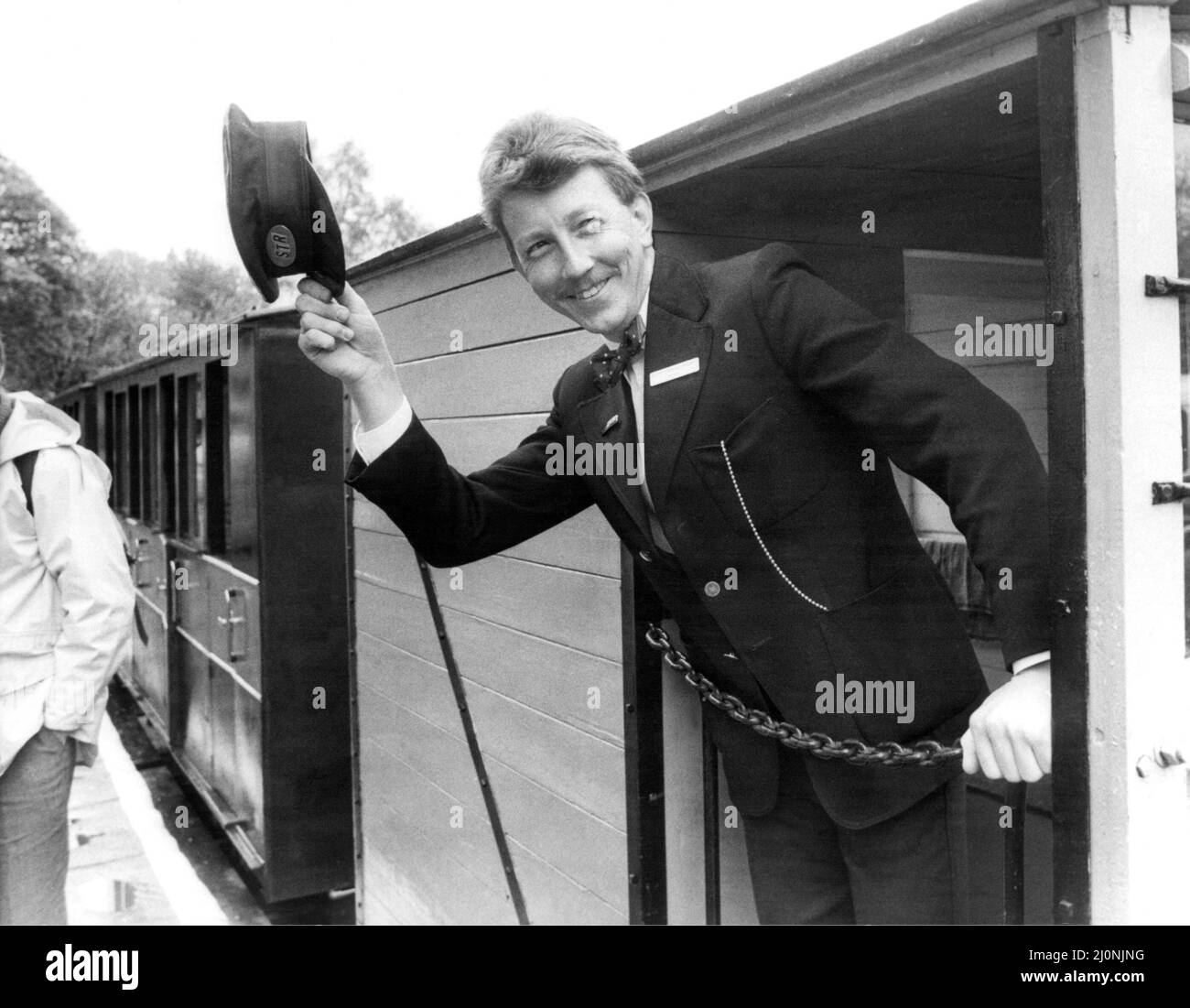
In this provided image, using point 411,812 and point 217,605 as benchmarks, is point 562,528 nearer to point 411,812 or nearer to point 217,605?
point 411,812

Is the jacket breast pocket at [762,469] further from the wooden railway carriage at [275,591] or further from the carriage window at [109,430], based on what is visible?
the carriage window at [109,430]

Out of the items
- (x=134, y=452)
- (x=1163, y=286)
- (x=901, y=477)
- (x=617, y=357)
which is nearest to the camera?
(x=1163, y=286)

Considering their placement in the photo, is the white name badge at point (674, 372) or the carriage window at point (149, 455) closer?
the white name badge at point (674, 372)

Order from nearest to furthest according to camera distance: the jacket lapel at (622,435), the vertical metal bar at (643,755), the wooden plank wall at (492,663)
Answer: the jacket lapel at (622,435), the vertical metal bar at (643,755), the wooden plank wall at (492,663)

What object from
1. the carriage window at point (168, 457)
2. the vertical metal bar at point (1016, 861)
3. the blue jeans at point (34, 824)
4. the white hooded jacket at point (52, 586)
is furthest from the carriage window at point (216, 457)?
the vertical metal bar at point (1016, 861)

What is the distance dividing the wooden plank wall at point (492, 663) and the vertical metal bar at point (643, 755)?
3 cm

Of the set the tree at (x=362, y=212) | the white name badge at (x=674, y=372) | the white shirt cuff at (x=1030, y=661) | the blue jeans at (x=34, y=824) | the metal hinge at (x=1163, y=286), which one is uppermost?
the tree at (x=362, y=212)

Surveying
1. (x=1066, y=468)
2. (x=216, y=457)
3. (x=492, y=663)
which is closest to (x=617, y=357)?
(x=1066, y=468)

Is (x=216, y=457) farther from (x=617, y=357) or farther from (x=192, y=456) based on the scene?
(x=617, y=357)

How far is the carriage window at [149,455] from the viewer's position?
4688 mm

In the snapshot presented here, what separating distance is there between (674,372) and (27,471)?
133cm

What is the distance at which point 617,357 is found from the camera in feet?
5.65

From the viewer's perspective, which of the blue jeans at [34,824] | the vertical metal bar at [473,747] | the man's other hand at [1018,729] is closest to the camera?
the man's other hand at [1018,729]
